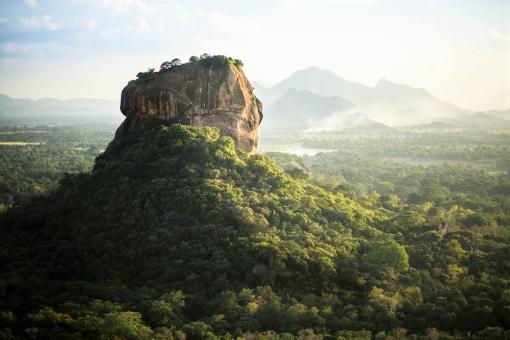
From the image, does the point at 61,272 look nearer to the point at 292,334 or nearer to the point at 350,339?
the point at 292,334

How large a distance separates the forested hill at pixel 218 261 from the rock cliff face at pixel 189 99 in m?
2.55

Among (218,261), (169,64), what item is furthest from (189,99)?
(218,261)

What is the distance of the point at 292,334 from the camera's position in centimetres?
2662

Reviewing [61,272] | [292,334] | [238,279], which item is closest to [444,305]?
[292,334]

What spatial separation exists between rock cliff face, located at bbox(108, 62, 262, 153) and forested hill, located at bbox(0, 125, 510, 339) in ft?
8.35

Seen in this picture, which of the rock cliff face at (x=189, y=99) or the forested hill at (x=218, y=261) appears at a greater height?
the rock cliff face at (x=189, y=99)

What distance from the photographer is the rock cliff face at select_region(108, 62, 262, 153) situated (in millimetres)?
46688

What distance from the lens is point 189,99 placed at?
155 ft

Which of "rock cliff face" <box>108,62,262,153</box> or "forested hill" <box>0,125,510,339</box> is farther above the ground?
"rock cliff face" <box>108,62,262,153</box>

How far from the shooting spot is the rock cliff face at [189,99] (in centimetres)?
4669

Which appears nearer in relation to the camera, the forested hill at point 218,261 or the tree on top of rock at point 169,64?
the forested hill at point 218,261

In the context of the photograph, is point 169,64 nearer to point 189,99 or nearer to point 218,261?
point 189,99

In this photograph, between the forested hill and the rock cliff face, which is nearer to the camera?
the forested hill

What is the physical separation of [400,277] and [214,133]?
2201 cm
